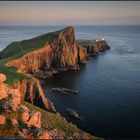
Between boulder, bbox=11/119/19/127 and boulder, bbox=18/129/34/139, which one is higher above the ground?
boulder, bbox=11/119/19/127

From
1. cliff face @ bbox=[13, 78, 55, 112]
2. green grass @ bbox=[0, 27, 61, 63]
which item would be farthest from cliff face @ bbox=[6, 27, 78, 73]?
cliff face @ bbox=[13, 78, 55, 112]

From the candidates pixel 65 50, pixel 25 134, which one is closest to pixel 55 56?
pixel 65 50

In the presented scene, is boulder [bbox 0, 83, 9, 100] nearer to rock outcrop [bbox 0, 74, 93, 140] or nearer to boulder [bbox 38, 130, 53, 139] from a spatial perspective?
rock outcrop [bbox 0, 74, 93, 140]

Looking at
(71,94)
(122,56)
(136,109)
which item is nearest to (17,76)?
(71,94)

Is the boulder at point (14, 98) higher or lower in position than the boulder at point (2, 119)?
higher

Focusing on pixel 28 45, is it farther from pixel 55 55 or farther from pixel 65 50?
pixel 65 50

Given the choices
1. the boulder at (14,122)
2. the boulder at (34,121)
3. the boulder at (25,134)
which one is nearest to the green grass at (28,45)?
the boulder at (34,121)

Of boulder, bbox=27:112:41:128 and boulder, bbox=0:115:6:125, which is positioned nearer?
boulder, bbox=0:115:6:125

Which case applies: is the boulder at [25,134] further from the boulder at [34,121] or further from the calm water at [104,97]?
the calm water at [104,97]
